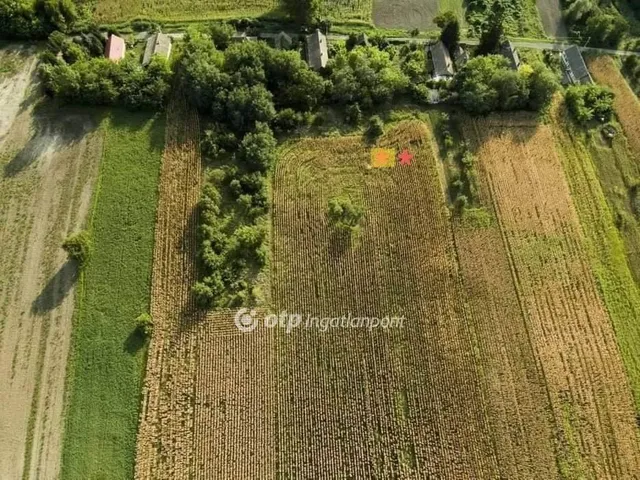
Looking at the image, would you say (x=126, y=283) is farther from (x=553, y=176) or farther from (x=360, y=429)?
(x=553, y=176)

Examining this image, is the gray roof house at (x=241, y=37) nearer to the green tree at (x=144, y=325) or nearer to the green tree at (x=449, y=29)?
the green tree at (x=449, y=29)

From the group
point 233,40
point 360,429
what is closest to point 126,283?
point 360,429

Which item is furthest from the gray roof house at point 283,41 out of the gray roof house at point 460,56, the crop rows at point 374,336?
the gray roof house at point 460,56

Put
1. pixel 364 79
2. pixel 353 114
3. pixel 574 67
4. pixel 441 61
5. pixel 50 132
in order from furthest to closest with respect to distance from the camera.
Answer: pixel 574 67
pixel 441 61
pixel 353 114
pixel 364 79
pixel 50 132

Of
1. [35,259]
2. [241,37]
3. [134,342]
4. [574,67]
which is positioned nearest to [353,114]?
[241,37]

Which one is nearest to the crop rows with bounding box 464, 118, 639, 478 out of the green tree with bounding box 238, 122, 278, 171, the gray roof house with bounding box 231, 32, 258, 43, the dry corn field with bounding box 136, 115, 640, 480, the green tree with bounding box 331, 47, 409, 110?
the dry corn field with bounding box 136, 115, 640, 480
